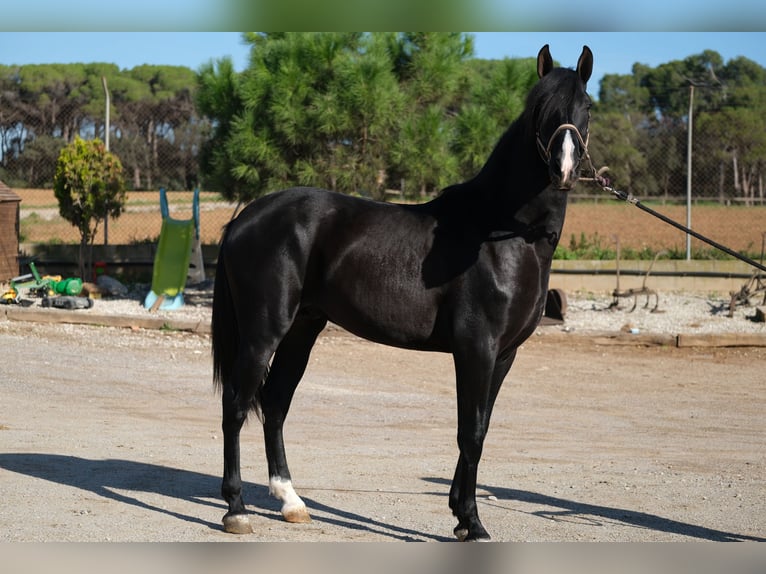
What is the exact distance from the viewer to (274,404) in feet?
17.1

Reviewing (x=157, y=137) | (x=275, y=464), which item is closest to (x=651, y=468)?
(x=275, y=464)

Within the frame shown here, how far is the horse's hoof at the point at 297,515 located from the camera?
16.2 ft

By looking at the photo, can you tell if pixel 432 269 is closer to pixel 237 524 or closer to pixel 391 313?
pixel 391 313

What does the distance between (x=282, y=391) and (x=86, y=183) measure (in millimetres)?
12103

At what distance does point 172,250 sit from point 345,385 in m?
7.12

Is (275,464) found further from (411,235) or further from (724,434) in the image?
(724,434)

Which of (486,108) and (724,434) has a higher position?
(486,108)

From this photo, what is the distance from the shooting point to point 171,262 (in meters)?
16.1

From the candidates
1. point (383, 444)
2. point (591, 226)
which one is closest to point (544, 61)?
point (383, 444)

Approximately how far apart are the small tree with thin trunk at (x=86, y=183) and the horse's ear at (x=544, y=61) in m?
13.1

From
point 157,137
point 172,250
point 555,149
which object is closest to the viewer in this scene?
point 555,149

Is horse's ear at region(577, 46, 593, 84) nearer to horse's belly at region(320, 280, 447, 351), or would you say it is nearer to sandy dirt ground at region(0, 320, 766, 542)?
horse's belly at region(320, 280, 447, 351)

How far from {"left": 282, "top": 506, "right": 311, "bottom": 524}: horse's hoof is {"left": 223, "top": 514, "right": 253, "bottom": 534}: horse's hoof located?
0.91 ft

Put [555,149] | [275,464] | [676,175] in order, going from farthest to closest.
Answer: [676,175], [275,464], [555,149]
